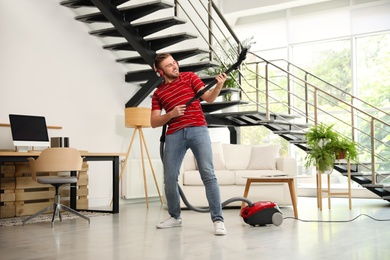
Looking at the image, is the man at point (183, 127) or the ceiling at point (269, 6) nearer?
the man at point (183, 127)

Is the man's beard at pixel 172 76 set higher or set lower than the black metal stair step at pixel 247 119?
higher

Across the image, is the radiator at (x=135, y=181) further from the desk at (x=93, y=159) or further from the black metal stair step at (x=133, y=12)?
the black metal stair step at (x=133, y=12)

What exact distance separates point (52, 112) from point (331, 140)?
3.44 meters

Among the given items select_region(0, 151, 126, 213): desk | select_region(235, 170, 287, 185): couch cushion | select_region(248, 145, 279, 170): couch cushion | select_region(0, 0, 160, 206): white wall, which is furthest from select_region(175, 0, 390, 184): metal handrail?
select_region(0, 151, 126, 213): desk

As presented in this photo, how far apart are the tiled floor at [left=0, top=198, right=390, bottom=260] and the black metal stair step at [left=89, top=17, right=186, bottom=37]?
2349mm

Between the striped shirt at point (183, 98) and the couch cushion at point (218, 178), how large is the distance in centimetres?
257

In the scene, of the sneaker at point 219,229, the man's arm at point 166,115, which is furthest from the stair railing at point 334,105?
the sneaker at point 219,229

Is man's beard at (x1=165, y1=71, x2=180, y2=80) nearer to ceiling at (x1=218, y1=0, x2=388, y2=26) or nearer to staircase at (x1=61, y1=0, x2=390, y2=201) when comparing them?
staircase at (x1=61, y1=0, x2=390, y2=201)

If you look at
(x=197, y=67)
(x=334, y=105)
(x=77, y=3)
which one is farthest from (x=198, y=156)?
(x=334, y=105)

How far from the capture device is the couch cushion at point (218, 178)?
22.1 feet

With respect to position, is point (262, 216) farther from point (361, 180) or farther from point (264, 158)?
point (361, 180)

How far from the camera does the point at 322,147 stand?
21.4ft

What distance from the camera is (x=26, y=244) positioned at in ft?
12.4

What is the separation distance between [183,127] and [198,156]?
0.25m
